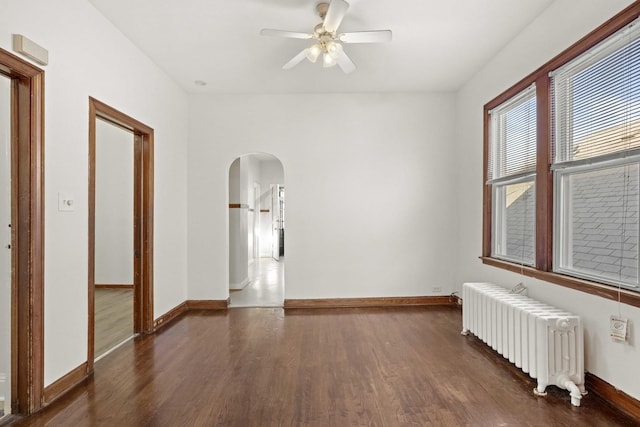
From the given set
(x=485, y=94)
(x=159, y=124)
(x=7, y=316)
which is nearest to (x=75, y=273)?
(x=7, y=316)

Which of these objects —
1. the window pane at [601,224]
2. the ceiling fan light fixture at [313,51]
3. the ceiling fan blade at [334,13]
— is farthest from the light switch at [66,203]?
the window pane at [601,224]

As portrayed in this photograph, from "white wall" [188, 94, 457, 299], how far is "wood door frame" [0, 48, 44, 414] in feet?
8.03

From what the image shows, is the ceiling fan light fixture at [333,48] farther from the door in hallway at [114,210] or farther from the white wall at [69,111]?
the door in hallway at [114,210]

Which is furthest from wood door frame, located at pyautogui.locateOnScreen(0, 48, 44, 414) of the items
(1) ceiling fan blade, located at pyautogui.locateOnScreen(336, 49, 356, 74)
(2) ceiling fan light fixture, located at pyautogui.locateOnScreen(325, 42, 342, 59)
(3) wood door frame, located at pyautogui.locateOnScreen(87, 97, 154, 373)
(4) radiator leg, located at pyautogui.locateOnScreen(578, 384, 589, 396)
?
(4) radiator leg, located at pyautogui.locateOnScreen(578, 384, 589, 396)

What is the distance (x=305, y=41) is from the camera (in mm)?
3244

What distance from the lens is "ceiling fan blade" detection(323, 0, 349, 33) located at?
229 cm

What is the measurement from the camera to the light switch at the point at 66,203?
236 centimetres

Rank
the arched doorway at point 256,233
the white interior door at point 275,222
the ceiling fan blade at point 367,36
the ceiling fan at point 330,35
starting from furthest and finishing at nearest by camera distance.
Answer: the white interior door at point 275,222, the arched doorway at point 256,233, the ceiling fan blade at point 367,36, the ceiling fan at point 330,35

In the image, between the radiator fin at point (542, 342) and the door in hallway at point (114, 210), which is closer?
the radiator fin at point (542, 342)

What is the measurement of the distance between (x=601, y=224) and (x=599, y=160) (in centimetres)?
43

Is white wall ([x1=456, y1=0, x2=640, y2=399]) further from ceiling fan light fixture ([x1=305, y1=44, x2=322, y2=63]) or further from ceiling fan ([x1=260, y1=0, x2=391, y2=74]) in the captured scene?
ceiling fan light fixture ([x1=305, y1=44, x2=322, y2=63])

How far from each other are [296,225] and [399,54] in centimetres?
233

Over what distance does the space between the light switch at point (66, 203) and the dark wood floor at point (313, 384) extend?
1247mm

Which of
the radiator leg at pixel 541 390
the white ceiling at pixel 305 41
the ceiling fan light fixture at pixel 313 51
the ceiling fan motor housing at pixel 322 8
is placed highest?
the white ceiling at pixel 305 41
